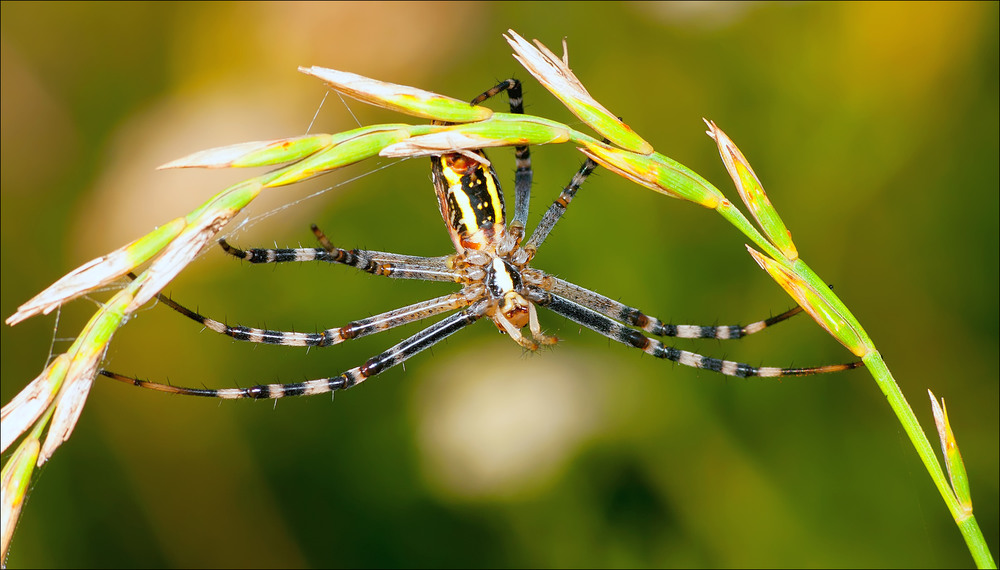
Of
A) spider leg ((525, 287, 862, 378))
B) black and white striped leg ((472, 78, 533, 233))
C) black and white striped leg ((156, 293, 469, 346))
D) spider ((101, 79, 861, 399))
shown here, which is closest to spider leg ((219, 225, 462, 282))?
spider ((101, 79, 861, 399))

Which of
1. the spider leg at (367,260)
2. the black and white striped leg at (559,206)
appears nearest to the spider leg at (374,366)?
the spider leg at (367,260)

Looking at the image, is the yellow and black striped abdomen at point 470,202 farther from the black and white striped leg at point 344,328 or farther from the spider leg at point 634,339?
the spider leg at point 634,339

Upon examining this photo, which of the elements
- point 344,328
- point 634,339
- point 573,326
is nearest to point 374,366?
point 344,328

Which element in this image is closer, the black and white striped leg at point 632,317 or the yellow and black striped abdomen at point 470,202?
the yellow and black striped abdomen at point 470,202

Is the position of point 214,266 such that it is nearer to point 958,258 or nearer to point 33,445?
point 33,445

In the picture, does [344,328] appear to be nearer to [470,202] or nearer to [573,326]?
[470,202]

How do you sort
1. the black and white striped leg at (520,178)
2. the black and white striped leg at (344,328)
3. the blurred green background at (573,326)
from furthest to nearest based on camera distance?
the blurred green background at (573,326), the black and white striped leg at (520,178), the black and white striped leg at (344,328)
